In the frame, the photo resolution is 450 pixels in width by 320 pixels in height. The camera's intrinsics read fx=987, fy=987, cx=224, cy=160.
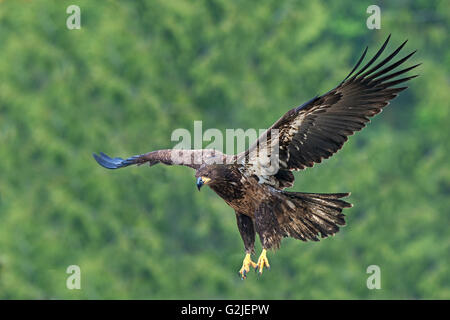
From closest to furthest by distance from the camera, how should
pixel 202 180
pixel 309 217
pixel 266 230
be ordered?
pixel 202 180 < pixel 266 230 < pixel 309 217

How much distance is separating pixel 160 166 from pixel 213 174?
18517 millimetres

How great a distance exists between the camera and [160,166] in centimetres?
2788

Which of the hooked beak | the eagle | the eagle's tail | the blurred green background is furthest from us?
the blurred green background

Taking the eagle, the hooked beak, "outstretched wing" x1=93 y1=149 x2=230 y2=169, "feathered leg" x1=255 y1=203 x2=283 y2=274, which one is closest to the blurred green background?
"outstretched wing" x1=93 y1=149 x2=230 y2=169

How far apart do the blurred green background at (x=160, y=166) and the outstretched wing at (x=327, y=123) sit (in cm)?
1672

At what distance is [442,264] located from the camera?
30.6 meters

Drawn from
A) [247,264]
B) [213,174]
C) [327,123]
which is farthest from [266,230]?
[327,123]

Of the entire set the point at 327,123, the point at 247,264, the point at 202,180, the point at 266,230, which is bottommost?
the point at 247,264

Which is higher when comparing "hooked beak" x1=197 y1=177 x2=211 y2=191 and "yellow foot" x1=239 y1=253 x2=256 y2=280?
"hooked beak" x1=197 y1=177 x2=211 y2=191

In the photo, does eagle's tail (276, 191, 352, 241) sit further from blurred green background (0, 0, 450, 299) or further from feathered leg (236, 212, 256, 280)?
blurred green background (0, 0, 450, 299)

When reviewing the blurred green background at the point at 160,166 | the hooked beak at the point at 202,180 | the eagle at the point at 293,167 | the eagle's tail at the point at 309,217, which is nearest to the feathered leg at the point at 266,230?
the eagle at the point at 293,167

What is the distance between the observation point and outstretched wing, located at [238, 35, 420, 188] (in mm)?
9484

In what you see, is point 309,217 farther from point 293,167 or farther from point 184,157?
point 184,157

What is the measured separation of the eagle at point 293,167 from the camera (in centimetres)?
948
